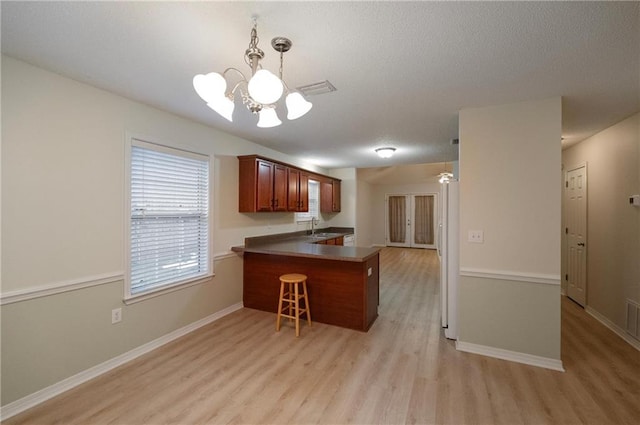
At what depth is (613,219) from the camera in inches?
126

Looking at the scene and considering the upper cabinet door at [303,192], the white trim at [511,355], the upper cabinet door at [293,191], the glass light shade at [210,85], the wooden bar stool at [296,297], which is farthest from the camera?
the upper cabinet door at [303,192]

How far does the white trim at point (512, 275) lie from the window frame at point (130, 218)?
9.55 feet

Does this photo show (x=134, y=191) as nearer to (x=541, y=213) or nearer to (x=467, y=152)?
(x=467, y=152)

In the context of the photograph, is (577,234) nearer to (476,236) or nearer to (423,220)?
(476,236)

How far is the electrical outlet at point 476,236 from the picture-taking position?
268 centimetres

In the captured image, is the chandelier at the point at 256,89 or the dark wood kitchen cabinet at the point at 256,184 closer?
the chandelier at the point at 256,89

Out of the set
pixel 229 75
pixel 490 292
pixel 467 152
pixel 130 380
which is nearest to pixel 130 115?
pixel 229 75

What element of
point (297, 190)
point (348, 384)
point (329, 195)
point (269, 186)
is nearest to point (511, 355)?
point (348, 384)

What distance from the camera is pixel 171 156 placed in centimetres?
298

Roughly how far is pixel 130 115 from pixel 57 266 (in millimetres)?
1431

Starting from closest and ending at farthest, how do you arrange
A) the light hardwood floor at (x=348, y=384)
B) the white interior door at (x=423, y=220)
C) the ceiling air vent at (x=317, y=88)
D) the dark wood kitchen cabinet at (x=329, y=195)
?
the light hardwood floor at (x=348, y=384) < the ceiling air vent at (x=317, y=88) < the dark wood kitchen cabinet at (x=329, y=195) < the white interior door at (x=423, y=220)

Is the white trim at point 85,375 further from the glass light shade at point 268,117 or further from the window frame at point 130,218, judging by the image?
the glass light shade at point 268,117

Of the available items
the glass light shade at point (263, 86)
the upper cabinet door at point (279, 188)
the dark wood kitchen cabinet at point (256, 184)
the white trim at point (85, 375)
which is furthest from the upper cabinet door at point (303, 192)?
the glass light shade at point (263, 86)

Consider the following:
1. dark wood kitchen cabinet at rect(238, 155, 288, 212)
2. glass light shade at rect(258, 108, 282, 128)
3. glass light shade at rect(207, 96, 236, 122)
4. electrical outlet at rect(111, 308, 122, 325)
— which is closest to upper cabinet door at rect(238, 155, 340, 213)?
dark wood kitchen cabinet at rect(238, 155, 288, 212)
